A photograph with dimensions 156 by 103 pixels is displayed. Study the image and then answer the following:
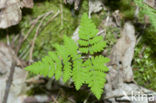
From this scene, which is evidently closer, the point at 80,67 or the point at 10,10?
the point at 80,67

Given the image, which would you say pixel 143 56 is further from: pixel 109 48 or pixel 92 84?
pixel 92 84

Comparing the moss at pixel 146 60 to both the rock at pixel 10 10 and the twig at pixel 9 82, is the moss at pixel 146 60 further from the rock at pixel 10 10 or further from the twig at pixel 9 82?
the twig at pixel 9 82

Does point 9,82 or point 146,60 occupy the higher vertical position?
point 146,60

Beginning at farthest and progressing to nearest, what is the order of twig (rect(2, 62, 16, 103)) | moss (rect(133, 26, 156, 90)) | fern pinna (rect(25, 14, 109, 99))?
twig (rect(2, 62, 16, 103)) < moss (rect(133, 26, 156, 90)) < fern pinna (rect(25, 14, 109, 99))

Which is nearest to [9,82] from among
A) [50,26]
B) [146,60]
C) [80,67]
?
[50,26]

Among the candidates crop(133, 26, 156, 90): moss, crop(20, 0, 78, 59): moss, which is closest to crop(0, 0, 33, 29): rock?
crop(20, 0, 78, 59): moss

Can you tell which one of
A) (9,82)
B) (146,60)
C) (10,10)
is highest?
(10,10)

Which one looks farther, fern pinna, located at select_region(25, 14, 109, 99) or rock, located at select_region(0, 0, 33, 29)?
rock, located at select_region(0, 0, 33, 29)

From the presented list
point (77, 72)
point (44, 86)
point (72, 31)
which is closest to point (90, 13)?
point (72, 31)

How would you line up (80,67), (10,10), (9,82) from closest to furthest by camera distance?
(80,67)
(10,10)
(9,82)

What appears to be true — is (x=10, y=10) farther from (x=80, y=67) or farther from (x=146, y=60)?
(x=146, y=60)

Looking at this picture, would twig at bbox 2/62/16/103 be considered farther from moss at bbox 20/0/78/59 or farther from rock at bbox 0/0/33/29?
rock at bbox 0/0/33/29
